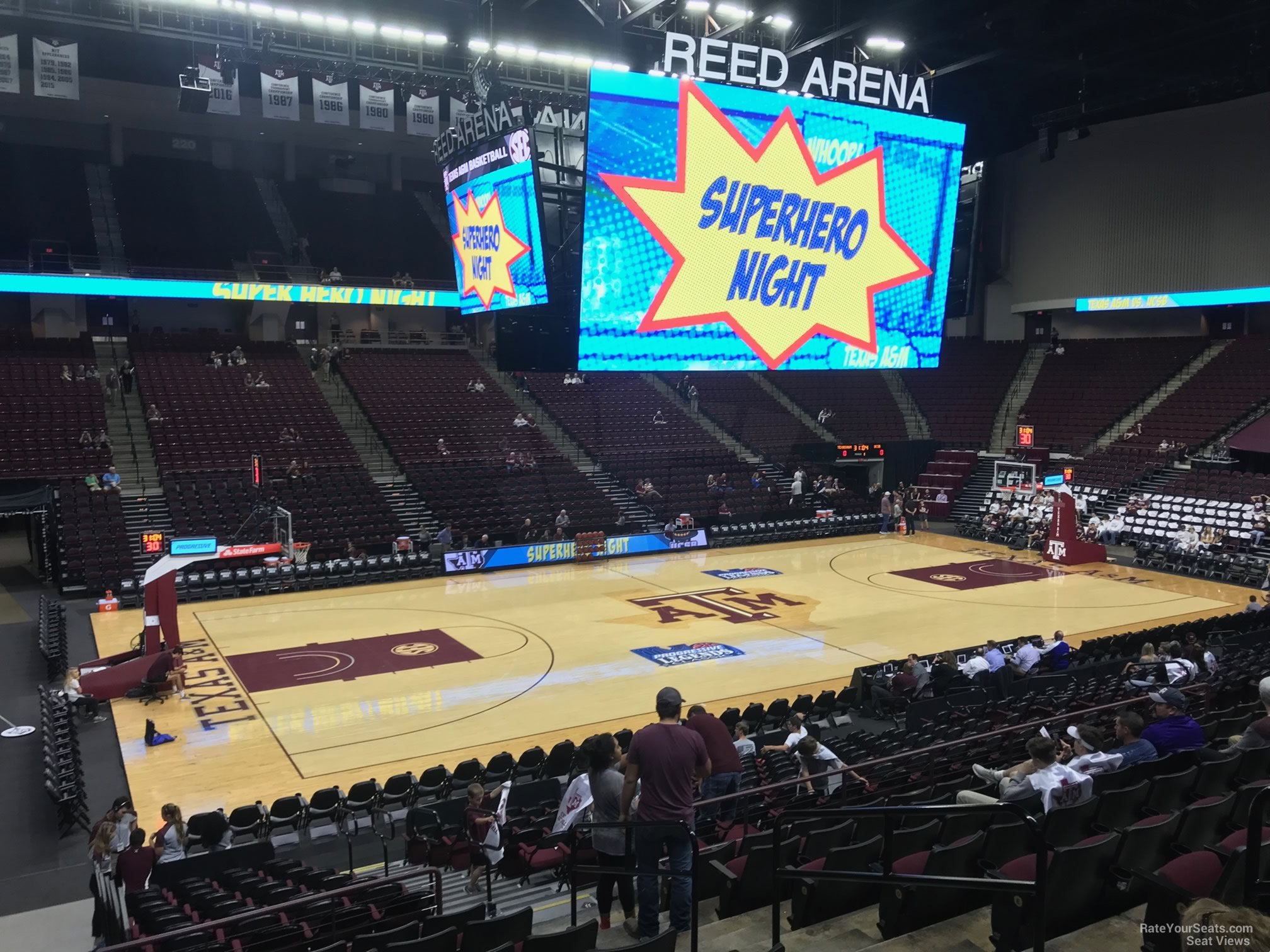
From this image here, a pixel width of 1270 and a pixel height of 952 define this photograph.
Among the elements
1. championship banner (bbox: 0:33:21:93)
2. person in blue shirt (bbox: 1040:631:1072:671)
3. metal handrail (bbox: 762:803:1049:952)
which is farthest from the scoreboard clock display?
metal handrail (bbox: 762:803:1049:952)

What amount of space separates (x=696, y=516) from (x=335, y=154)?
2237cm

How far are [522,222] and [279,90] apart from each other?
497 inches

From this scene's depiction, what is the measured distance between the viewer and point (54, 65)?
24453 millimetres

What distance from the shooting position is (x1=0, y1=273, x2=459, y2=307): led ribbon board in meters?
30.9

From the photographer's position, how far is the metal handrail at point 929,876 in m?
4.30

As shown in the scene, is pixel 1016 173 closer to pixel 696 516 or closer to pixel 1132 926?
pixel 696 516

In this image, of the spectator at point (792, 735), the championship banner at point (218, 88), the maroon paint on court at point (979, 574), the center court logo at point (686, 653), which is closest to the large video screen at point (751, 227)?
the center court logo at point (686, 653)

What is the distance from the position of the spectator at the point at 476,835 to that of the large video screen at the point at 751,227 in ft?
27.2

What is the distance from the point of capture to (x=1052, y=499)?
100ft

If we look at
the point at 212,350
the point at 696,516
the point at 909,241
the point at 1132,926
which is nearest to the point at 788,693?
the point at 909,241

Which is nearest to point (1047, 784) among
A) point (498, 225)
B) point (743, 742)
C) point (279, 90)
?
point (743, 742)

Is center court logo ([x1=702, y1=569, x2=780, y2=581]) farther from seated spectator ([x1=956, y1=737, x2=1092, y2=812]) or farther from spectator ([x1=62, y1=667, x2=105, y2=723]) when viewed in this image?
seated spectator ([x1=956, y1=737, x2=1092, y2=812])

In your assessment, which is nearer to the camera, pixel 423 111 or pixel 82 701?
pixel 82 701

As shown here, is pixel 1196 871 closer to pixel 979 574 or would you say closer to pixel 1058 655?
pixel 1058 655
